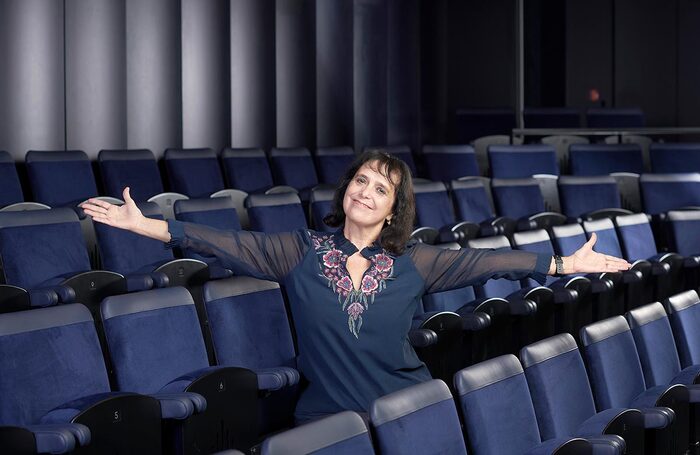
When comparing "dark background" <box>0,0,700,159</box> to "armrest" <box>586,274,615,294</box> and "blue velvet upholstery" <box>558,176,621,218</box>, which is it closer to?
"blue velvet upholstery" <box>558,176,621,218</box>

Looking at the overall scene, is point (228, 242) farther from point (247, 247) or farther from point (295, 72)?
point (295, 72)

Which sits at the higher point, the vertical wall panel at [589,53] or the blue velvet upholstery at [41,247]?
the vertical wall panel at [589,53]

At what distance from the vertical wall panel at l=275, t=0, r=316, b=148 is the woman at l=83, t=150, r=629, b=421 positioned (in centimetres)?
180

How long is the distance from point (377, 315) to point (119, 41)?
1482 mm

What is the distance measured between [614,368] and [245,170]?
1.18 m

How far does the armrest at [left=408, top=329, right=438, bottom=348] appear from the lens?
111 cm

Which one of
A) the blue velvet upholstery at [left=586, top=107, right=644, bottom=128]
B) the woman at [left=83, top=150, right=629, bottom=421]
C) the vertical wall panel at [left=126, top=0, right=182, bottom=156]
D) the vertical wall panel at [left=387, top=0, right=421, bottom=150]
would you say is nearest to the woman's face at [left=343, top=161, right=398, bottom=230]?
the woman at [left=83, top=150, right=629, bottom=421]

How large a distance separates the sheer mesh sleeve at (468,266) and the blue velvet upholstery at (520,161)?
1.51 metres

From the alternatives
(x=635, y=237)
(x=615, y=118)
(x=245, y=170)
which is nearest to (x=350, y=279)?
(x=635, y=237)

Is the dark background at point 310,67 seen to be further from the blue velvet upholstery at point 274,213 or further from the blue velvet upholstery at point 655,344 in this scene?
the blue velvet upholstery at point 655,344

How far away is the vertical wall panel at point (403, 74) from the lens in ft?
10.0

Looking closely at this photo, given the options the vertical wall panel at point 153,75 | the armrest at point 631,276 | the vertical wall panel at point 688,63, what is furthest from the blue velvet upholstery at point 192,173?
the vertical wall panel at point 688,63

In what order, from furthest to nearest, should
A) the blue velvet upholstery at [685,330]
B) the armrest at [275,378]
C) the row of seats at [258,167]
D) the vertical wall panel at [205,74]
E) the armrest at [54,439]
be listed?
the vertical wall panel at [205,74] → the row of seats at [258,167] → the blue velvet upholstery at [685,330] → the armrest at [275,378] → the armrest at [54,439]

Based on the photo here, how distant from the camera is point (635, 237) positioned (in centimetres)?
184
